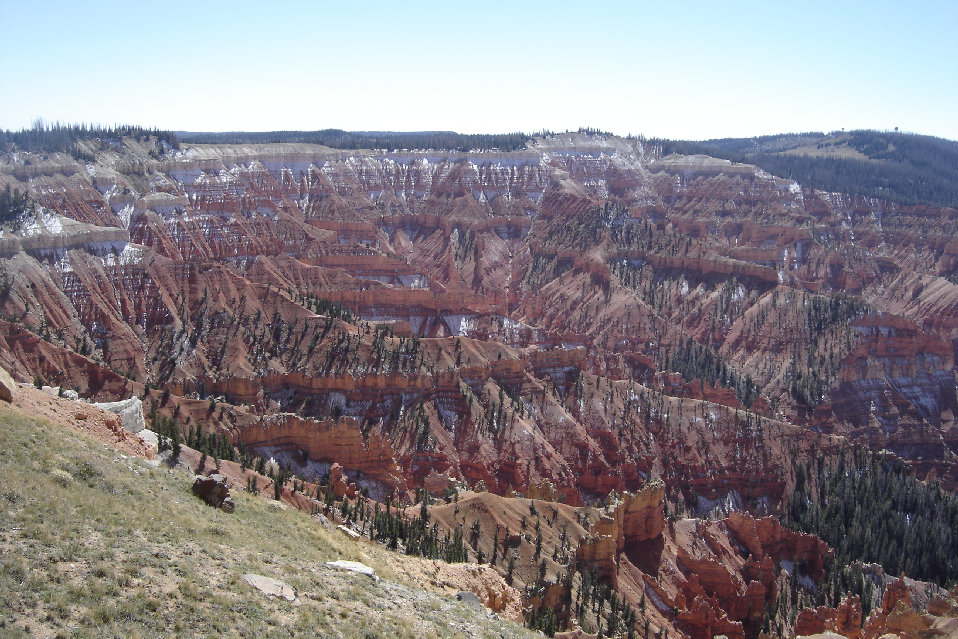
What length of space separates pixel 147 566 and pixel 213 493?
10661 millimetres

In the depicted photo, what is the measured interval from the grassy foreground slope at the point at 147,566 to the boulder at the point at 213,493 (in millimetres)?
576

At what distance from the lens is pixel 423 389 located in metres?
79.9

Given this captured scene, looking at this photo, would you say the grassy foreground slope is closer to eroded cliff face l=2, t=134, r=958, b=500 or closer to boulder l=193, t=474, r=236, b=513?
boulder l=193, t=474, r=236, b=513

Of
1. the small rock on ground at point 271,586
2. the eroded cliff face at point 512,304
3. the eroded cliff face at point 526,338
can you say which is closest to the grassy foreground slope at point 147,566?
the small rock on ground at point 271,586

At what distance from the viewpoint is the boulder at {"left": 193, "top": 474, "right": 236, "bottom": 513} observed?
3322 cm

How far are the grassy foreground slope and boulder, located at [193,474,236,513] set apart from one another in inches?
22.7

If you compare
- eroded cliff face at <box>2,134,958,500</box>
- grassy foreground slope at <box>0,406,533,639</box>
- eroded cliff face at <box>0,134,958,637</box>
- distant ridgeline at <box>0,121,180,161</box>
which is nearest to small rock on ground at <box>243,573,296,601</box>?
grassy foreground slope at <box>0,406,533,639</box>

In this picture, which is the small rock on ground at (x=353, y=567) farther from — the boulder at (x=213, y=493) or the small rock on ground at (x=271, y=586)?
the boulder at (x=213, y=493)

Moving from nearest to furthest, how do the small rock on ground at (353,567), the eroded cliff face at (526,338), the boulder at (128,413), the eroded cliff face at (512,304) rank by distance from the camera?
the small rock on ground at (353,567) < the boulder at (128,413) < the eroded cliff face at (526,338) < the eroded cliff face at (512,304)

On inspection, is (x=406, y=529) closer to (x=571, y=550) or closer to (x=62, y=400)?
(x=571, y=550)

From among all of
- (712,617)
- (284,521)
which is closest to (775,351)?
(712,617)

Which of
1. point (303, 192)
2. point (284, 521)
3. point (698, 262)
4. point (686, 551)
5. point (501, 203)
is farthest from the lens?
point (501, 203)

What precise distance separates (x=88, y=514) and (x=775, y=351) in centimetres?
9799

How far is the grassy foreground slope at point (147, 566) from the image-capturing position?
800 inches
